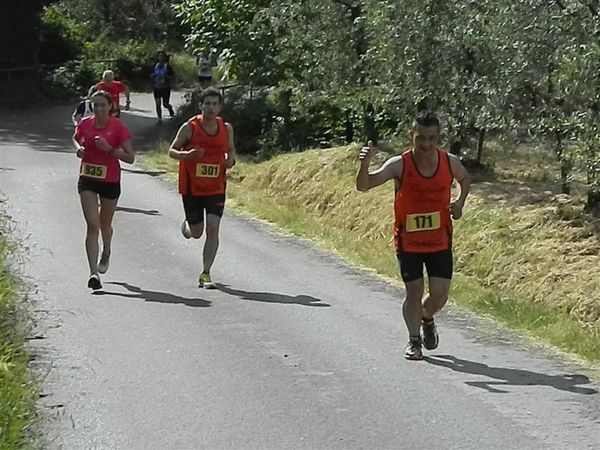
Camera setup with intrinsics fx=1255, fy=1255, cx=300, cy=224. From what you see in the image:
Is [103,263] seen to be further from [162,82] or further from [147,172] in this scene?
[162,82]

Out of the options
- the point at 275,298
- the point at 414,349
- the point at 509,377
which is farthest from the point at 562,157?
the point at 509,377

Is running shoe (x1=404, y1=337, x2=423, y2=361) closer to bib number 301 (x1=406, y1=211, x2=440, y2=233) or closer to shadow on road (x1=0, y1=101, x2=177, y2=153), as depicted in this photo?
bib number 301 (x1=406, y1=211, x2=440, y2=233)

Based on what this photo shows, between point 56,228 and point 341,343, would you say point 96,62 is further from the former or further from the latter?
point 341,343

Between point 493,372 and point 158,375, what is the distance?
2345 mm

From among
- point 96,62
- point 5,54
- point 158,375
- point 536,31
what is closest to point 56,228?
point 536,31

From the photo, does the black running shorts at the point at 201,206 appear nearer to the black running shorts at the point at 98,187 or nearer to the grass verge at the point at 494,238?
the black running shorts at the point at 98,187

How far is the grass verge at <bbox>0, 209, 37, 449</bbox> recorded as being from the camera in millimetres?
6395

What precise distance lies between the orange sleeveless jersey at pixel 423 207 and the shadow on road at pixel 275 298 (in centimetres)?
259

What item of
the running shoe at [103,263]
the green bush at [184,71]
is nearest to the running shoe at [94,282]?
the running shoe at [103,263]

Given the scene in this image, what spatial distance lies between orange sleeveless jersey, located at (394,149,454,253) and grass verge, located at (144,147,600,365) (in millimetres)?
1574

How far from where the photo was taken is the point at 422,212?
8938 mm

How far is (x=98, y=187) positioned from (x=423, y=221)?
4.05 metres

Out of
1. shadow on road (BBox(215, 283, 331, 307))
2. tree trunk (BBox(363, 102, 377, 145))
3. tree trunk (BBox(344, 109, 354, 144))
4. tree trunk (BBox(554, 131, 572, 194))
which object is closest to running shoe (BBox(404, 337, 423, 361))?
shadow on road (BBox(215, 283, 331, 307))

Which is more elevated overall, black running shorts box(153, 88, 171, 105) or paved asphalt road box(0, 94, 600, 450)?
black running shorts box(153, 88, 171, 105)
